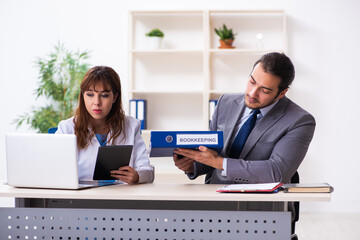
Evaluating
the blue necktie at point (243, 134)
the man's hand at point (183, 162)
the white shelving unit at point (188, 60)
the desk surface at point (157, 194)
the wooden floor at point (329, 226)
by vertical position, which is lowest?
the wooden floor at point (329, 226)

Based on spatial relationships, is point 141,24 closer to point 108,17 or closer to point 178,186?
point 108,17

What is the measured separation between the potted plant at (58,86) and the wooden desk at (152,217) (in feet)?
8.48

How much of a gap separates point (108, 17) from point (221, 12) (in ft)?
3.85

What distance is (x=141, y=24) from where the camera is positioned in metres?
5.12

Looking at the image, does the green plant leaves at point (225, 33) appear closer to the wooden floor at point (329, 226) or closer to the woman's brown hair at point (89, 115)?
the wooden floor at point (329, 226)

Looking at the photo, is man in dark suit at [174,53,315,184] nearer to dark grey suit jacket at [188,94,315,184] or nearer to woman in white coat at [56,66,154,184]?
dark grey suit jacket at [188,94,315,184]

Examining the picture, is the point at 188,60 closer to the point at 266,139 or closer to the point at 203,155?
the point at 266,139

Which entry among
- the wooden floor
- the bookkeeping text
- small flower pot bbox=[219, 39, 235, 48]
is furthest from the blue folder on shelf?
small flower pot bbox=[219, 39, 235, 48]

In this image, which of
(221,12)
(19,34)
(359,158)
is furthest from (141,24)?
(359,158)

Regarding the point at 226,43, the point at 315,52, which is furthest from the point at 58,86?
the point at 315,52

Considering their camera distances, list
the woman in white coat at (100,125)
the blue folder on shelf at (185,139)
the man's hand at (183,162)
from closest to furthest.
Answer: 1. the blue folder on shelf at (185,139)
2. the man's hand at (183,162)
3. the woman in white coat at (100,125)

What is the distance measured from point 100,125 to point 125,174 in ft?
1.47

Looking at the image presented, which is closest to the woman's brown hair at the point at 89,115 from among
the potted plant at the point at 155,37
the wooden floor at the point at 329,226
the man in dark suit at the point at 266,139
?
the man in dark suit at the point at 266,139

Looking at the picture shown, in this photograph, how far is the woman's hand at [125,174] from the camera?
2.39 metres
